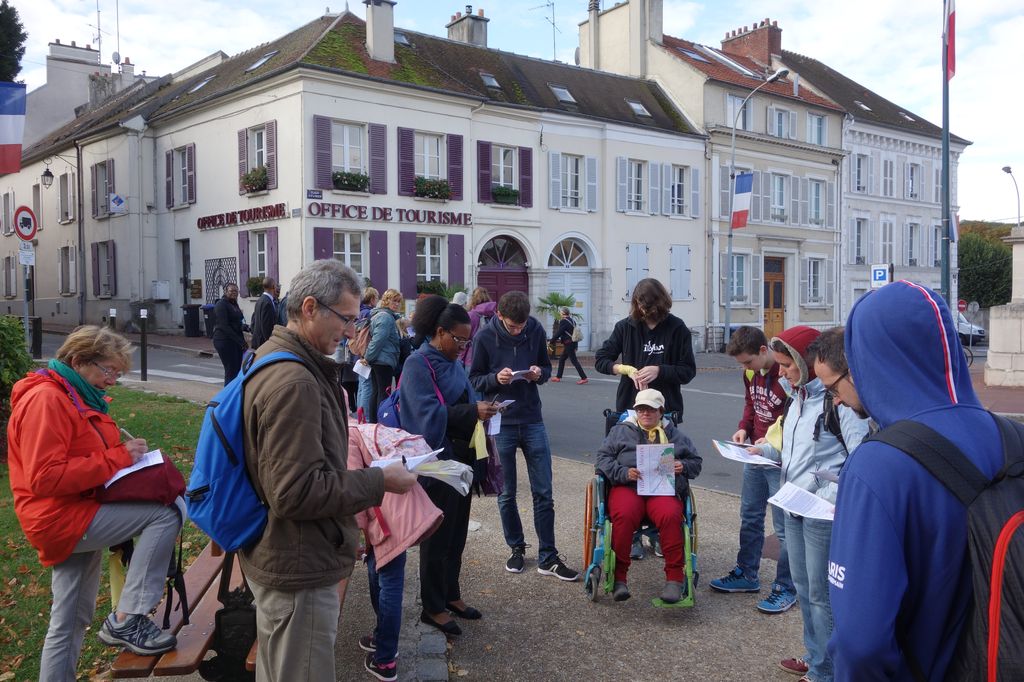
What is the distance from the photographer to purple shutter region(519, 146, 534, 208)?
26.1m

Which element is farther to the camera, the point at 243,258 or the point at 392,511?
the point at 243,258

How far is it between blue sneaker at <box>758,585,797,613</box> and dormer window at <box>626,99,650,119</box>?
2676 centimetres

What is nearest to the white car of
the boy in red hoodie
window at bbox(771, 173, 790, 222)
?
window at bbox(771, 173, 790, 222)

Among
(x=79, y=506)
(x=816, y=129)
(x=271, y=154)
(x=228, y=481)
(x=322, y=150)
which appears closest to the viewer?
(x=228, y=481)

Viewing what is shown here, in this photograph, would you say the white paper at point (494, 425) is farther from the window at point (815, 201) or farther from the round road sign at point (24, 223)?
the window at point (815, 201)

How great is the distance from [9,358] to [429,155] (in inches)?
696

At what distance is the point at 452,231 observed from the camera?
80.9 feet

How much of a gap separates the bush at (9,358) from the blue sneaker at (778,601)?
7.01 metres

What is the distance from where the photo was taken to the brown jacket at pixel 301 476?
259 centimetres

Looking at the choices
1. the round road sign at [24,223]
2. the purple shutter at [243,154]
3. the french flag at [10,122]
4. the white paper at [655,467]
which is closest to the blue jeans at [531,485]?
the white paper at [655,467]

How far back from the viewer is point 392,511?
395cm

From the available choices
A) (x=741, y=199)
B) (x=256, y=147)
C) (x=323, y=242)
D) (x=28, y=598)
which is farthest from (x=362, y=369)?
(x=741, y=199)

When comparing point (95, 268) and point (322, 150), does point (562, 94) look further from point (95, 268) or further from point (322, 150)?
point (95, 268)

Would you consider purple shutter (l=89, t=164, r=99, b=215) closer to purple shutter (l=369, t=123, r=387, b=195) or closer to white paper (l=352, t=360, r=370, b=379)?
purple shutter (l=369, t=123, r=387, b=195)
